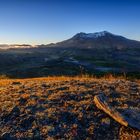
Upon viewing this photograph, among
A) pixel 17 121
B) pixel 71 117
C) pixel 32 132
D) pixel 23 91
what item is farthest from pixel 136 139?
pixel 23 91

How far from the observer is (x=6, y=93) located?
463 inches

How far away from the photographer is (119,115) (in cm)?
836

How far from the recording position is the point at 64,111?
918cm

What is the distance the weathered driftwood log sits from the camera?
793 cm

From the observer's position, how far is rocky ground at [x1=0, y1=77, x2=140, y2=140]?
8.02 m

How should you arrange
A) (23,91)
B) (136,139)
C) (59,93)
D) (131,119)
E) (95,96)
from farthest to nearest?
(23,91) → (59,93) → (95,96) → (131,119) → (136,139)

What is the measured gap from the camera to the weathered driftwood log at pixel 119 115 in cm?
793

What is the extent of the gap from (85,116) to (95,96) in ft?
3.89

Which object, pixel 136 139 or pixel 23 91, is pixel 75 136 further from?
pixel 23 91

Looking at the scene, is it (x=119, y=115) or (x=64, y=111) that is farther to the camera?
(x=64, y=111)

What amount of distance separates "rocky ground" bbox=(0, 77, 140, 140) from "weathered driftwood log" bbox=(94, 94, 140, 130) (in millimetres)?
118

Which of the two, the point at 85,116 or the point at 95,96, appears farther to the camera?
the point at 95,96

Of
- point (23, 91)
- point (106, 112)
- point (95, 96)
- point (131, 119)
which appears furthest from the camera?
point (23, 91)

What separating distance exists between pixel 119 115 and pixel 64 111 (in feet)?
5.90
